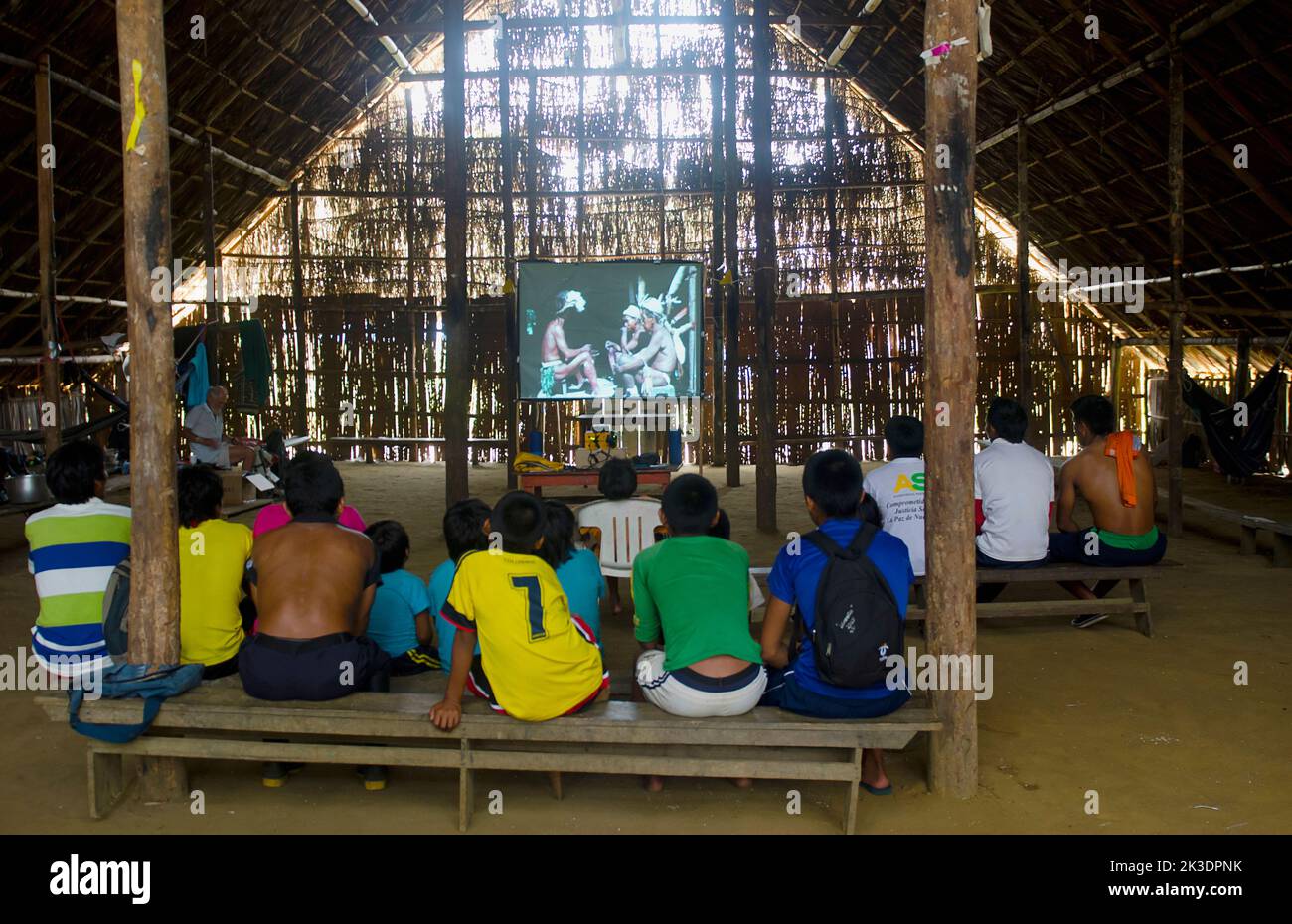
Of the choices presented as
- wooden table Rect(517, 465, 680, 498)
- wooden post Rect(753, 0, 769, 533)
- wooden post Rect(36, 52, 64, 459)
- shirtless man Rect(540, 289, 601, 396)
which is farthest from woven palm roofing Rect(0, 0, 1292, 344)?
wooden table Rect(517, 465, 680, 498)

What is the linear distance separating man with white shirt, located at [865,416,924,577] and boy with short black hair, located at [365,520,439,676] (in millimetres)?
2034

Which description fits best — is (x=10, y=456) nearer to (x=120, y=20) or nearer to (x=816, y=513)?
(x=120, y=20)

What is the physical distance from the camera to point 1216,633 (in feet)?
18.2

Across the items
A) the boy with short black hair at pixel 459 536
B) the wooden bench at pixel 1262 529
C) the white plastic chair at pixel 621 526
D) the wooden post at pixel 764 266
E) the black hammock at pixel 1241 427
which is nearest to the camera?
the boy with short black hair at pixel 459 536

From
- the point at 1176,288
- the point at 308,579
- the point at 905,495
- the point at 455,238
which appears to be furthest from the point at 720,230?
the point at 308,579

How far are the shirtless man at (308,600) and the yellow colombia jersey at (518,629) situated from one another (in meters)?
0.37

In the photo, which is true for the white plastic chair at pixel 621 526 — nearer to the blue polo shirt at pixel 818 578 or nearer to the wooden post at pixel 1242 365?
the blue polo shirt at pixel 818 578

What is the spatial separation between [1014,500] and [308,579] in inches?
133

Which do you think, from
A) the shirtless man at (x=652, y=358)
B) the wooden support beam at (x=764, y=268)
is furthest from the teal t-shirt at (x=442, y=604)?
the shirtless man at (x=652, y=358)

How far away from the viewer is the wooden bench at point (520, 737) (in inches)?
129

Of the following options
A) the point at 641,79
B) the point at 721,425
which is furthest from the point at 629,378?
the point at 641,79

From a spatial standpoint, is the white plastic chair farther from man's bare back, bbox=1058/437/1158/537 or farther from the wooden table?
the wooden table

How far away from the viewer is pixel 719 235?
13742 millimetres

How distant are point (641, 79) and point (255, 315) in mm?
6034
